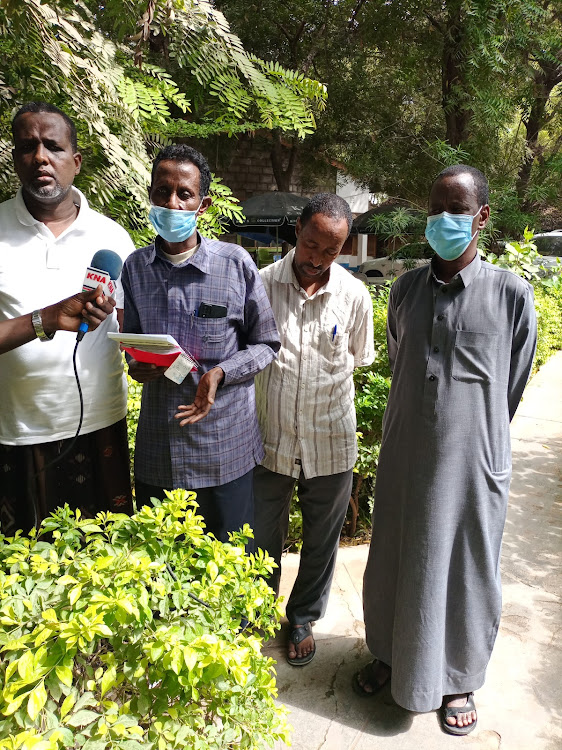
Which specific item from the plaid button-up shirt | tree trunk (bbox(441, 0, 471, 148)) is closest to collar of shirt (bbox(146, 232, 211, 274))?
the plaid button-up shirt

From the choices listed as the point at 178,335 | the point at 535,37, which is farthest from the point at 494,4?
the point at 178,335

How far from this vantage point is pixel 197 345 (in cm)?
230

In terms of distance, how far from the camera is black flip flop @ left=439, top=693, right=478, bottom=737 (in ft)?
7.92

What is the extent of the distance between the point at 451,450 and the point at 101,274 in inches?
53.9

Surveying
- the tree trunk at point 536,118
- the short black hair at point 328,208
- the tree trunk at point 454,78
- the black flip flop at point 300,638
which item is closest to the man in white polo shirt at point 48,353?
the short black hair at point 328,208

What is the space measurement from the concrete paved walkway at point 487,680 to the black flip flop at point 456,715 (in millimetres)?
24

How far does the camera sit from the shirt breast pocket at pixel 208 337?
230cm

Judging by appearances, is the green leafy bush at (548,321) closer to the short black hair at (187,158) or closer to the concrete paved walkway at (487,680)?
the concrete paved walkway at (487,680)

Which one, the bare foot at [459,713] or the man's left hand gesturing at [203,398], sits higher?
the man's left hand gesturing at [203,398]

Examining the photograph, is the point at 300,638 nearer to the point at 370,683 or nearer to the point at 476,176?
the point at 370,683

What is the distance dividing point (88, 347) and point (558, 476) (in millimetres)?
4424

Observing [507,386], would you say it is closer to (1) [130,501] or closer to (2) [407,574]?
(2) [407,574]

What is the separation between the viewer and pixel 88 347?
2303mm

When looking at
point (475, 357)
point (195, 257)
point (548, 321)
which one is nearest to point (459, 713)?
point (475, 357)
